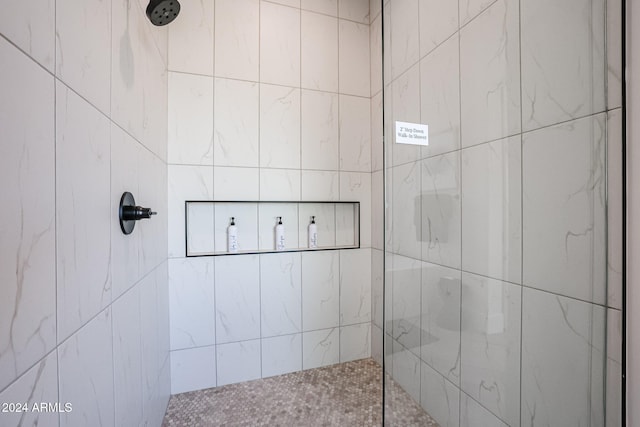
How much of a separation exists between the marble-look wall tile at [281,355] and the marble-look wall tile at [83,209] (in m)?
1.09

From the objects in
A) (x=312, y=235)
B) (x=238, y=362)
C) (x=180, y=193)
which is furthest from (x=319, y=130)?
(x=238, y=362)

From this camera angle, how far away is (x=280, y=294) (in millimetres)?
1648

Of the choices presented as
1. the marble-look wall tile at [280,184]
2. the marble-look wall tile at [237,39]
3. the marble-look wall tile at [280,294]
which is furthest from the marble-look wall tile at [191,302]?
the marble-look wall tile at [237,39]

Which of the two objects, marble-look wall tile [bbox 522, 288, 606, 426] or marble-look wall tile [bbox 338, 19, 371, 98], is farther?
marble-look wall tile [bbox 338, 19, 371, 98]

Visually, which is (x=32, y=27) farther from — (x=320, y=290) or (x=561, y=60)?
(x=320, y=290)

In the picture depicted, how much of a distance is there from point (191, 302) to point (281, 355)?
60 cm

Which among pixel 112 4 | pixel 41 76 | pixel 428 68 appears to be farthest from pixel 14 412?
pixel 428 68

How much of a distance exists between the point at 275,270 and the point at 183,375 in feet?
2.36

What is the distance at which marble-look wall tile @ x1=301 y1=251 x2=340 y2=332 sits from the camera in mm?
1702

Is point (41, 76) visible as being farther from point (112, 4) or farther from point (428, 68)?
point (428, 68)

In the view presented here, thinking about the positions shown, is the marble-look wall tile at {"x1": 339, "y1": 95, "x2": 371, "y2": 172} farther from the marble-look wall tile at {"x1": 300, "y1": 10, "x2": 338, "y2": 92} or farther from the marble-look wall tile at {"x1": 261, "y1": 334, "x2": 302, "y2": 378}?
the marble-look wall tile at {"x1": 261, "y1": 334, "x2": 302, "y2": 378}

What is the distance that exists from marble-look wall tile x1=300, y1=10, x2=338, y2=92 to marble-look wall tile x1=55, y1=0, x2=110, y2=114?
3.68 feet

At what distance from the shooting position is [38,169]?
1.51 ft

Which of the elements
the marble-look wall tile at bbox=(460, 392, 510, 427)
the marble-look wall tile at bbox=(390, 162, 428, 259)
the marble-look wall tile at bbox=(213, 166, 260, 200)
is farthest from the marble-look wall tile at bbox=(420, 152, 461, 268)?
the marble-look wall tile at bbox=(213, 166, 260, 200)
